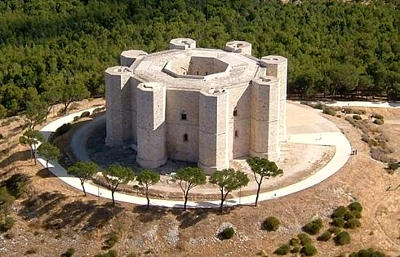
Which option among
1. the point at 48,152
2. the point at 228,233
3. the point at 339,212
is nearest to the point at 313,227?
the point at 339,212

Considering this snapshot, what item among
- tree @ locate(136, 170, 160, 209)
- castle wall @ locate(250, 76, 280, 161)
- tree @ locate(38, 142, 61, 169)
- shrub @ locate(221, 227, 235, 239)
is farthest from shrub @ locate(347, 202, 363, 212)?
tree @ locate(38, 142, 61, 169)

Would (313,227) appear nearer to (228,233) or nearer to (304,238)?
(304,238)

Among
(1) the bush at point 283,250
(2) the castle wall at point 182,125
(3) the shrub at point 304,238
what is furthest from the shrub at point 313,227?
(2) the castle wall at point 182,125

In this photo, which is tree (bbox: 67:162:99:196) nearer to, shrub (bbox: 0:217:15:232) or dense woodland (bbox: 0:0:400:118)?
shrub (bbox: 0:217:15:232)

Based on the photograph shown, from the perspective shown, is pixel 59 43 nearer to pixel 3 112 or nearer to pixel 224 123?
pixel 3 112

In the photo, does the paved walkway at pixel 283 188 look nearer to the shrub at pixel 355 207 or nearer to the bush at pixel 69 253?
the shrub at pixel 355 207


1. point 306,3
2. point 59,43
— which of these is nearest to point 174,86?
point 59,43
